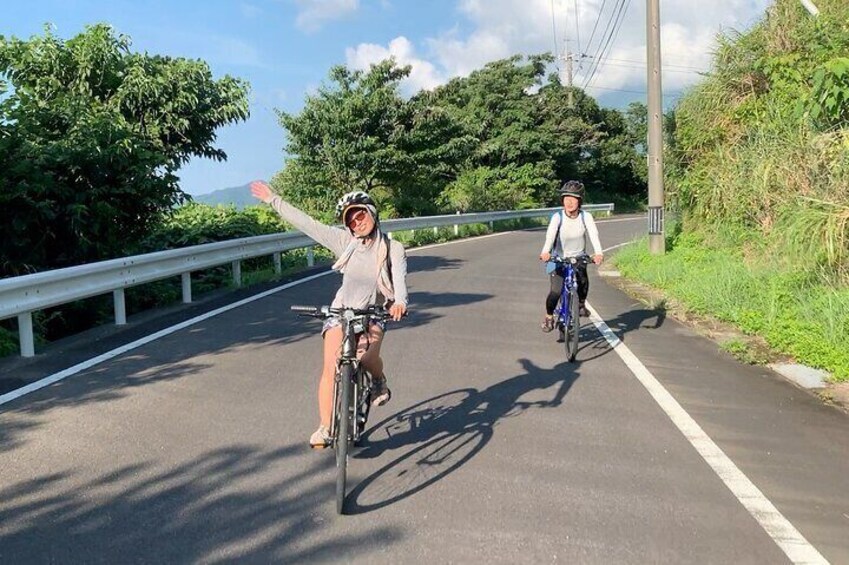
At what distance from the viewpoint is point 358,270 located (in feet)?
16.4

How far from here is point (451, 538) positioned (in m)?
3.95

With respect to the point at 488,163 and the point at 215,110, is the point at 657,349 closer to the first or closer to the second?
the point at 215,110

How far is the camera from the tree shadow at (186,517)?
3766 millimetres

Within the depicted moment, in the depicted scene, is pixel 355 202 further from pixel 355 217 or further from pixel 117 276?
pixel 117 276

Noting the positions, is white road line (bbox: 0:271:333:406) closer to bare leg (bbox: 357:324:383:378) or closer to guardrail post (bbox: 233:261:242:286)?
guardrail post (bbox: 233:261:242:286)

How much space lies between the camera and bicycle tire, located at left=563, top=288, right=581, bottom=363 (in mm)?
8190

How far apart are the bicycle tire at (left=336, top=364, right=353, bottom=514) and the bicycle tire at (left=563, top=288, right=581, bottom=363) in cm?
408

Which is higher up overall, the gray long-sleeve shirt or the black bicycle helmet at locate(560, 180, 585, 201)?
the black bicycle helmet at locate(560, 180, 585, 201)

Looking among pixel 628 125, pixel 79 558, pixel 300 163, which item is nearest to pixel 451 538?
pixel 79 558

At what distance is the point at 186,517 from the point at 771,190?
1181 centimetres

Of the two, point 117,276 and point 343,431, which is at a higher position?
point 117,276

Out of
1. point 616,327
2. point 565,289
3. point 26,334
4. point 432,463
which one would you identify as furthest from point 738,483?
point 26,334

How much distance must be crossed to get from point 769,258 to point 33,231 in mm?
10723

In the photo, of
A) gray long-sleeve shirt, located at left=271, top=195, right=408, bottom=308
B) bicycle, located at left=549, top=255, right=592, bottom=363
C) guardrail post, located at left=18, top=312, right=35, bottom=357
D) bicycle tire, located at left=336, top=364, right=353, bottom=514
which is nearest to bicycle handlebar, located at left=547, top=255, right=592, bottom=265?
bicycle, located at left=549, top=255, right=592, bottom=363
